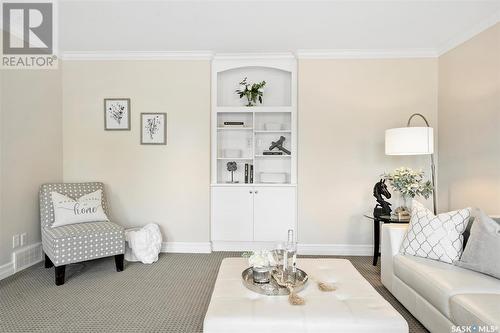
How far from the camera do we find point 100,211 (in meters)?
3.29

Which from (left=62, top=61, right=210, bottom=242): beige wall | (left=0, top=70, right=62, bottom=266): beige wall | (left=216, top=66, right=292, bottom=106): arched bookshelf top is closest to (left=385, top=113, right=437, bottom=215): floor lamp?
(left=216, top=66, right=292, bottom=106): arched bookshelf top

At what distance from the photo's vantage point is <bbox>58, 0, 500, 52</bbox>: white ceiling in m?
2.65

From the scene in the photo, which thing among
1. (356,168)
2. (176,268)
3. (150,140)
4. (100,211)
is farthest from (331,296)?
(150,140)

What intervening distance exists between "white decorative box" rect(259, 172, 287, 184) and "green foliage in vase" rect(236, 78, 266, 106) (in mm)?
975

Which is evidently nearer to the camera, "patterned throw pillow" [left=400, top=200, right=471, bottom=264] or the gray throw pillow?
the gray throw pillow

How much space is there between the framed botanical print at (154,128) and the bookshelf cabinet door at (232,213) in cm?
97

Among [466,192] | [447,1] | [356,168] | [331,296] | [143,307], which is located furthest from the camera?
[356,168]

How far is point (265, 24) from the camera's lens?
2.98 metres

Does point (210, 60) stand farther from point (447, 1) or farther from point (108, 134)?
point (447, 1)

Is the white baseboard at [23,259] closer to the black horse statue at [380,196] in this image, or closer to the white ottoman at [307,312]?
the white ottoman at [307,312]

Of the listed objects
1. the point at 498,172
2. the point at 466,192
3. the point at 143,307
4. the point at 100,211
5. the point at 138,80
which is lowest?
the point at 143,307

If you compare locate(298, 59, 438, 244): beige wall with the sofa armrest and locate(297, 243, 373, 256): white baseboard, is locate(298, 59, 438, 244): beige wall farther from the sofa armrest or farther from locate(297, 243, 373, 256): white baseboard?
the sofa armrest

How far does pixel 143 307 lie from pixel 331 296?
153 cm

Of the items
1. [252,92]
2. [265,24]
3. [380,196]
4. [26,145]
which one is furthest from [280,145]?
[26,145]
